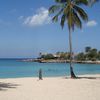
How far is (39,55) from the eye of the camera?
18950 centimetres

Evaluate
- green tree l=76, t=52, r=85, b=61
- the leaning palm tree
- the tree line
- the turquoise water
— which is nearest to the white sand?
the leaning palm tree

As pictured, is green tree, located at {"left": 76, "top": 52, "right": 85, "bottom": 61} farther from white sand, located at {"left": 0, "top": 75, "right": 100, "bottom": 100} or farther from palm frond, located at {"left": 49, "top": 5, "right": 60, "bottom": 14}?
white sand, located at {"left": 0, "top": 75, "right": 100, "bottom": 100}

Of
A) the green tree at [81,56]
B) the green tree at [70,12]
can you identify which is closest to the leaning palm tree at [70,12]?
the green tree at [70,12]

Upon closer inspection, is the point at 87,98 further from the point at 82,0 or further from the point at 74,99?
the point at 82,0

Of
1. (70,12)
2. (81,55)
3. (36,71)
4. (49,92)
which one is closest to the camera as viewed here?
(49,92)

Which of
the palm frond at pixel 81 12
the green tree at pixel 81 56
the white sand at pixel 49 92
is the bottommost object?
the white sand at pixel 49 92

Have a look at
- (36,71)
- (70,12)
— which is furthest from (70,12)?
(36,71)

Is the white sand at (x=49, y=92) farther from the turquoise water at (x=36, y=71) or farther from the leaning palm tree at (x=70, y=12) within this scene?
the turquoise water at (x=36, y=71)

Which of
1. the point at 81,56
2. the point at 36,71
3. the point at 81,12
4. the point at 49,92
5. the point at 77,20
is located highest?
the point at 81,12

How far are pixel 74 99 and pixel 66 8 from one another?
18.5m

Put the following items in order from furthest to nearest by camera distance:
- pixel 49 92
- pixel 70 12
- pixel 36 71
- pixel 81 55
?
pixel 81 55 < pixel 36 71 < pixel 70 12 < pixel 49 92

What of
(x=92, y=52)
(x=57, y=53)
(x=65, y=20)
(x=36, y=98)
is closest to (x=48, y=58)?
(x=57, y=53)

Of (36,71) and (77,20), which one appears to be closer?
(77,20)

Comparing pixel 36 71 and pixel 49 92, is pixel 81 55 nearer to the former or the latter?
pixel 36 71
